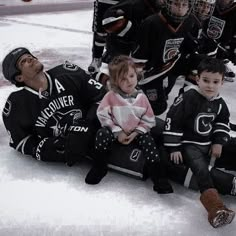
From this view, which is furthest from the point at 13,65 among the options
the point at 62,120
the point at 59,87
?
the point at 62,120

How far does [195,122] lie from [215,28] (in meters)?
1.36

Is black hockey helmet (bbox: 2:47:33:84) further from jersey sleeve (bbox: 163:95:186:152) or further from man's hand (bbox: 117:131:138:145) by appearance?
jersey sleeve (bbox: 163:95:186:152)

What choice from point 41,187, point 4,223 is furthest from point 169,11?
point 4,223

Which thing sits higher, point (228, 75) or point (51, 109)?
point (51, 109)

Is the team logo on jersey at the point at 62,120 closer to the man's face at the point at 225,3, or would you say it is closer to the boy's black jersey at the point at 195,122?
the boy's black jersey at the point at 195,122

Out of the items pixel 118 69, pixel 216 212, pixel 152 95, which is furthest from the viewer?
pixel 152 95

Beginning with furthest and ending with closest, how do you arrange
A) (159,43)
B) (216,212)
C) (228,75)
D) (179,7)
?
1. (228,75)
2. (159,43)
3. (179,7)
4. (216,212)

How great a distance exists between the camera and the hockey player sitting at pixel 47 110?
170 centimetres

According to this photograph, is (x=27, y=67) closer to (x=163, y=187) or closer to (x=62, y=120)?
(x=62, y=120)

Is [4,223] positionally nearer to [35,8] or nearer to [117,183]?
[117,183]

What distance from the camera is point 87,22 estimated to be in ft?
16.6

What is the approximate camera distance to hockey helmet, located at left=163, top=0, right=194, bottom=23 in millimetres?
1911

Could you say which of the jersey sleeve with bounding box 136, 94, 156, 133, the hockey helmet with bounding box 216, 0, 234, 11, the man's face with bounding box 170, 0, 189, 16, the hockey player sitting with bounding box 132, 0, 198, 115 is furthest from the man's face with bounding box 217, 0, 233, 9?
the jersey sleeve with bounding box 136, 94, 156, 133

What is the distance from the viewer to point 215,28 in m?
2.72
